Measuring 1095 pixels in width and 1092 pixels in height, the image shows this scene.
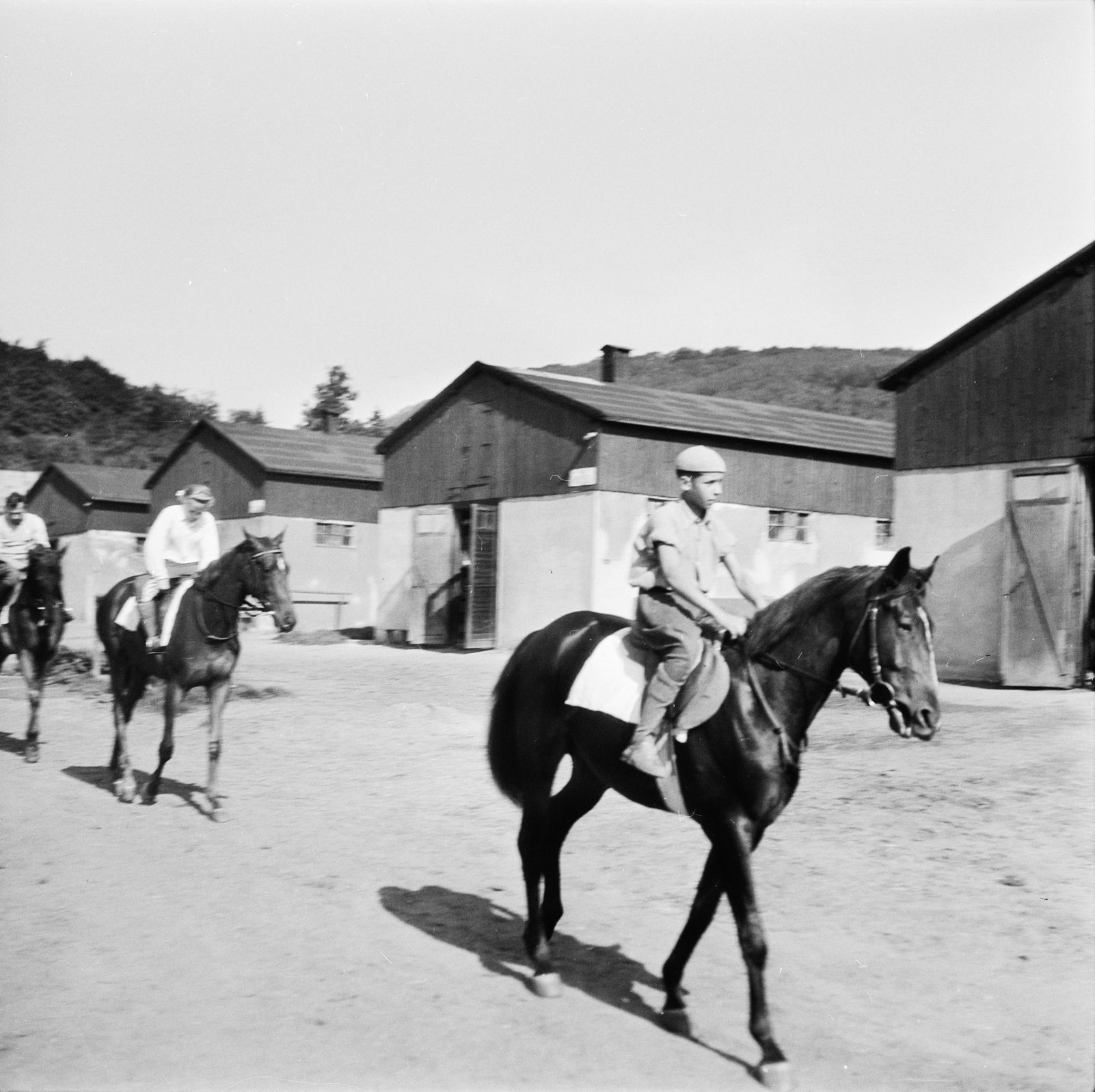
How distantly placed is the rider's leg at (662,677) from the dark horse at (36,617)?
7270 millimetres

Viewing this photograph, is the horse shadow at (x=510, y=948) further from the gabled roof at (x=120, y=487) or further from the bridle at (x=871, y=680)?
the gabled roof at (x=120, y=487)

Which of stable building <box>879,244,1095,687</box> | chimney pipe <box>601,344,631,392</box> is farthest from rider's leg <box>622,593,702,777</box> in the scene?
chimney pipe <box>601,344,631,392</box>

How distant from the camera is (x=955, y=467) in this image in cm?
1581

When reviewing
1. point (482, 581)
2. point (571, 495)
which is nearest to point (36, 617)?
point (571, 495)

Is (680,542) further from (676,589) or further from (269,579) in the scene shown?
(269,579)

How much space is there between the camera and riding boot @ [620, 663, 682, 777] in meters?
4.39

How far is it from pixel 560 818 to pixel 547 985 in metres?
0.78

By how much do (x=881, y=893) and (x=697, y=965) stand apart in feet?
5.33

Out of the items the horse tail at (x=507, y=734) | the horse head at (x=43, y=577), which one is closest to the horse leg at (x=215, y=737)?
the horse head at (x=43, y=577)

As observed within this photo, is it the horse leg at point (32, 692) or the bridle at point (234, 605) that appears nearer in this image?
the bridle at point (234, 605)

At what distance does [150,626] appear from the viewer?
8469mm

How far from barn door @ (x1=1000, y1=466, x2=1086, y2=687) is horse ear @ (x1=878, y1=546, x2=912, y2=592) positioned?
456 inches

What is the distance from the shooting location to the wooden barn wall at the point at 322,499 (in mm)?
27594

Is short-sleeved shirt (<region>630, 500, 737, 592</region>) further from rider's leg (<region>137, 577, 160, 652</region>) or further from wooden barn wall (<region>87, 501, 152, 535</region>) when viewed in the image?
wooden barn wall (<region>87, 501, 152, 535</region>)
